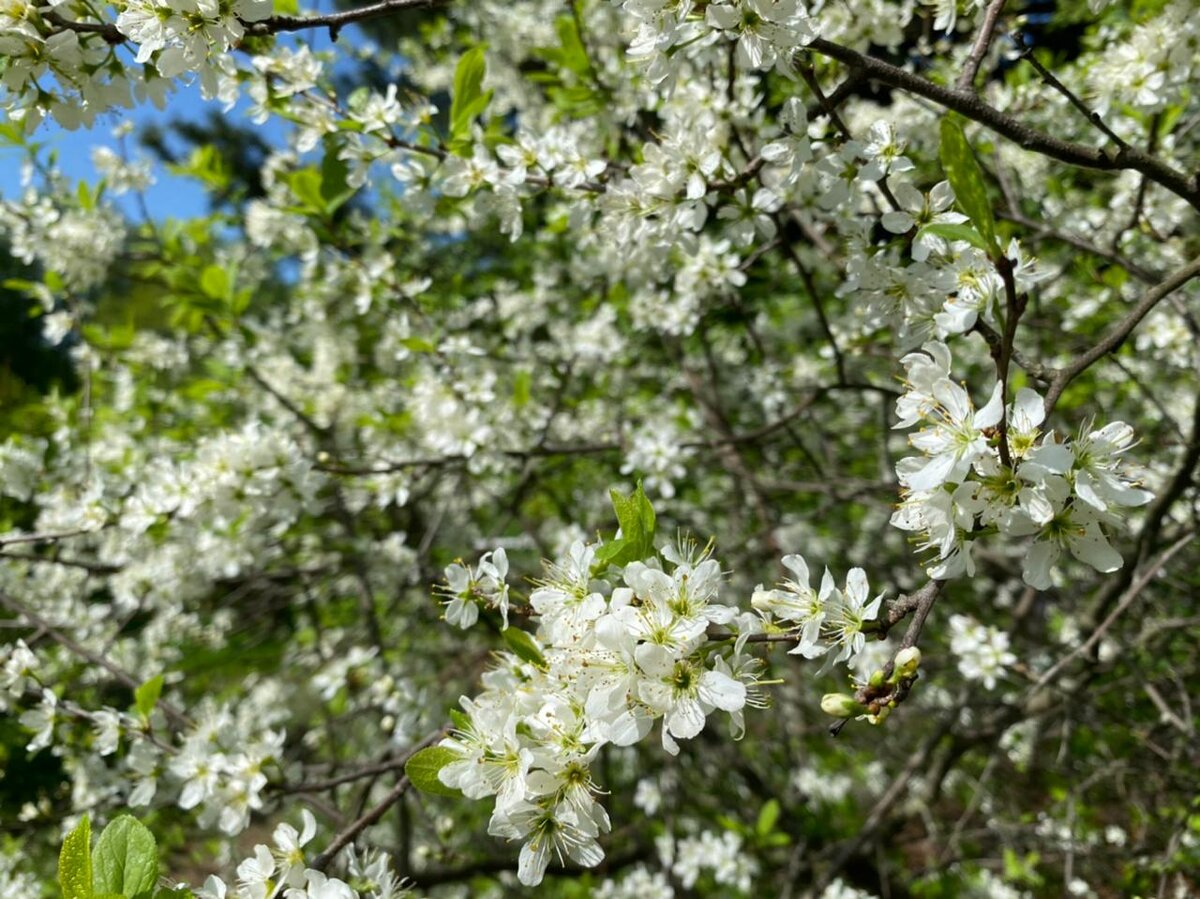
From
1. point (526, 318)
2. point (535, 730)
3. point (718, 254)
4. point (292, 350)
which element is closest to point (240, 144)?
point (292, 350)

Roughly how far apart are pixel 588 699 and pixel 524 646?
0.23m

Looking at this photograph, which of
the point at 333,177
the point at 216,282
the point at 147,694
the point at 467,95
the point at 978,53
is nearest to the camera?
the point at 978,53

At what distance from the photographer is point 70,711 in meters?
2.09

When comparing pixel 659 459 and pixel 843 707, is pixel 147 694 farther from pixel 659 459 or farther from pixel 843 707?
pixel 659 459

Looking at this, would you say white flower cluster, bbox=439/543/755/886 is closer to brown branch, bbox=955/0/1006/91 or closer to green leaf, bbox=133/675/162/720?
brown branch, bbox=955/0/1006/91

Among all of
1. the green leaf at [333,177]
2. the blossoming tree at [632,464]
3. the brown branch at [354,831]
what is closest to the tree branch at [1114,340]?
the blossoming tree at [632,464]

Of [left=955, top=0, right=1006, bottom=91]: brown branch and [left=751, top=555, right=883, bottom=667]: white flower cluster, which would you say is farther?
[left=955, top=0, right=1006, bottom=91]: brown branch

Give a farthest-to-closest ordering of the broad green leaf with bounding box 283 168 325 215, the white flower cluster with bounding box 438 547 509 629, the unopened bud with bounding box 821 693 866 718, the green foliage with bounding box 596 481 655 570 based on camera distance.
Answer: the broad green leaf with bounding box 283 168 325 215 < the white flower cluster with bounding box 438 547 509 629 < the green foliage with bounding box 596 481 655 570 < the unopened bud with bounding box 821 693 866 718

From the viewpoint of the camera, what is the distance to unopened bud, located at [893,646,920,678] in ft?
3.31

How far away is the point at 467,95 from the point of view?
6.95 ft

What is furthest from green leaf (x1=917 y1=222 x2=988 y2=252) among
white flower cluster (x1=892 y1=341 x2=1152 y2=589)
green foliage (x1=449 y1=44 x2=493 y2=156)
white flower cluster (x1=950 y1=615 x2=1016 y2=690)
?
white flower cluster (x1=950 y1=615 x2=1016 y2=690)

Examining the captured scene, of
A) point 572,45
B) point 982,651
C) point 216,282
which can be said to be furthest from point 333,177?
point 982,651

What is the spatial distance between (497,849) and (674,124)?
442 centimetres

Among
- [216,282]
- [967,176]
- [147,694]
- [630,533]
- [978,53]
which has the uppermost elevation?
[978,53]
